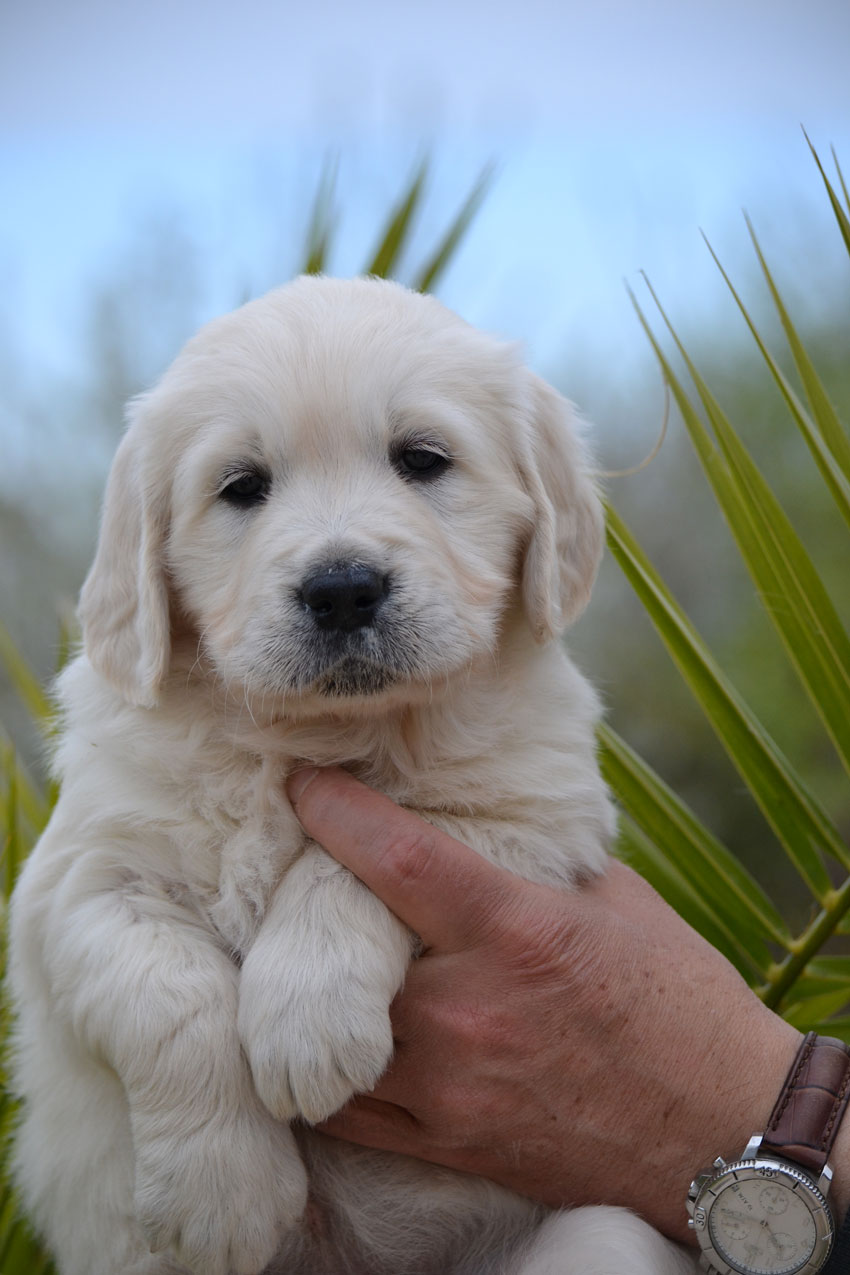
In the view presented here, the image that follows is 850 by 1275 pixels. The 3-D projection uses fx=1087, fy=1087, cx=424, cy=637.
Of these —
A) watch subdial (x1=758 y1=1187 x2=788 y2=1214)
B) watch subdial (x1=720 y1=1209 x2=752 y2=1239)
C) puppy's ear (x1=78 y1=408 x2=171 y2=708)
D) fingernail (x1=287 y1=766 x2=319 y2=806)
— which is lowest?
watch subdial (x1=720 y1=1209 x2=752 y2=1239)

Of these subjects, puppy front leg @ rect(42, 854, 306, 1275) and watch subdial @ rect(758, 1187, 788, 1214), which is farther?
watch subdial @ rect(758, 1187, 788, 1214)

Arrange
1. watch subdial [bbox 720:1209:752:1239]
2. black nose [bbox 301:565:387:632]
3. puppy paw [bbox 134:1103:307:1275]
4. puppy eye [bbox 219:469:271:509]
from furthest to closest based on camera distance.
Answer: puppy eye [bbox 219:469:271:509]
watch subdial [bbox 720:1209:752:1239]
black nose [bbox 301:565:387:632]
puppy paw [bbox 134:1103:307:1275]

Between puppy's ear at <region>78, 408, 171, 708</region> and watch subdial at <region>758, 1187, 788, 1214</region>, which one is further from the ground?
puppy's ear at <region>78, 408, 171, 708</region>

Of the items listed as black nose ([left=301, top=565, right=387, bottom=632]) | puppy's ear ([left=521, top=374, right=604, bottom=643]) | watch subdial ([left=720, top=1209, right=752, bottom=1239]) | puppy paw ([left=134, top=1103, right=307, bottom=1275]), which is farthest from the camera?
puppy's ear ([left=521, top=374, right=604, bottom=643])

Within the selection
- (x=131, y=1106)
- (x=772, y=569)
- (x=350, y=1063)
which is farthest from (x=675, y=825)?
(x=131, y=1106)

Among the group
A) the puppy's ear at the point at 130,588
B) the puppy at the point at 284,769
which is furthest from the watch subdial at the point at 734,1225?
the puppy's ear at the point at 130,588

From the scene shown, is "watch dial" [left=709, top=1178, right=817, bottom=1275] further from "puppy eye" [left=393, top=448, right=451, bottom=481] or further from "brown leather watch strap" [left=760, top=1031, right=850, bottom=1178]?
"puppy eye" [left=393, top=448, right=451, bottom=481]

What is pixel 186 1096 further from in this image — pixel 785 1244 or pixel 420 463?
pixel 420 463

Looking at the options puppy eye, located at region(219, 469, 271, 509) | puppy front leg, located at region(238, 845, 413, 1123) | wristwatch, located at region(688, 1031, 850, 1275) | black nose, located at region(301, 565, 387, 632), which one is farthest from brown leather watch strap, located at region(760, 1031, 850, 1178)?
puppy eye, located at region(219, 469, 271, 509)
